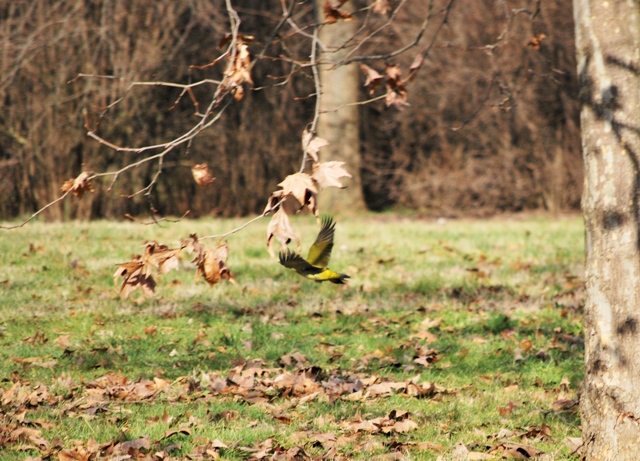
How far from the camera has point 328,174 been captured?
114 inches

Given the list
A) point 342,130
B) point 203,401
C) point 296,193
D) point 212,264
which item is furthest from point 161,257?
point 342,130

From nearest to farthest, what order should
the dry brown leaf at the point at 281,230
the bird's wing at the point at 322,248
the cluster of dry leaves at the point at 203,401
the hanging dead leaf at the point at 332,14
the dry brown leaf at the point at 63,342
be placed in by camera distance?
1. the dry brown leaf at the point at 281,230
2. the hanging dead leaf at the point at 332,14
3. the cluster of dry leaves at the point at 203,401
4. the bird's wing at the point at 322,248
5. the dry brown leaf at the point at 63,342

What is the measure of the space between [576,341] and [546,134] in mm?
9423

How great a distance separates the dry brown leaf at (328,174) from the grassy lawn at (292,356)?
149 centimetres

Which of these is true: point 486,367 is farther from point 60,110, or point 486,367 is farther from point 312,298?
point 60,110

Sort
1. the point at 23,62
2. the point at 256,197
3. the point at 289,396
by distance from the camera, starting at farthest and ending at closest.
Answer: the point at 256,197, the point at 23,62, the point at 289,396

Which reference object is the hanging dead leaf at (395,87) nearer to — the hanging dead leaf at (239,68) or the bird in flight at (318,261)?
the bird in flight at (318,261)

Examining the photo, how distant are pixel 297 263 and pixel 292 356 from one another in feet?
5.33

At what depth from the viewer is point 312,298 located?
725 centimetres

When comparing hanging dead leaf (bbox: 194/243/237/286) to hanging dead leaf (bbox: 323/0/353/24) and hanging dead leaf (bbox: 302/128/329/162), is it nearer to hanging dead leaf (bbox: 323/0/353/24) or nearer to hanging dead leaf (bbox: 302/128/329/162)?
hanging dead leaf (bbox: 302/128/329/162)

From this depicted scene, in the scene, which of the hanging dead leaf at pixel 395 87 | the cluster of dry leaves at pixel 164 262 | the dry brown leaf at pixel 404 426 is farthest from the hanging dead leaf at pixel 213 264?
the hanging dead leaf at pixel 395 87

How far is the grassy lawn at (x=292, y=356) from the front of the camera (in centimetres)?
404

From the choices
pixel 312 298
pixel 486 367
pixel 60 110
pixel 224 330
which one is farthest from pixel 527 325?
pixel 60 110

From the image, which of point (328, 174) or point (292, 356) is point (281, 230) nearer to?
point (328, 174)
